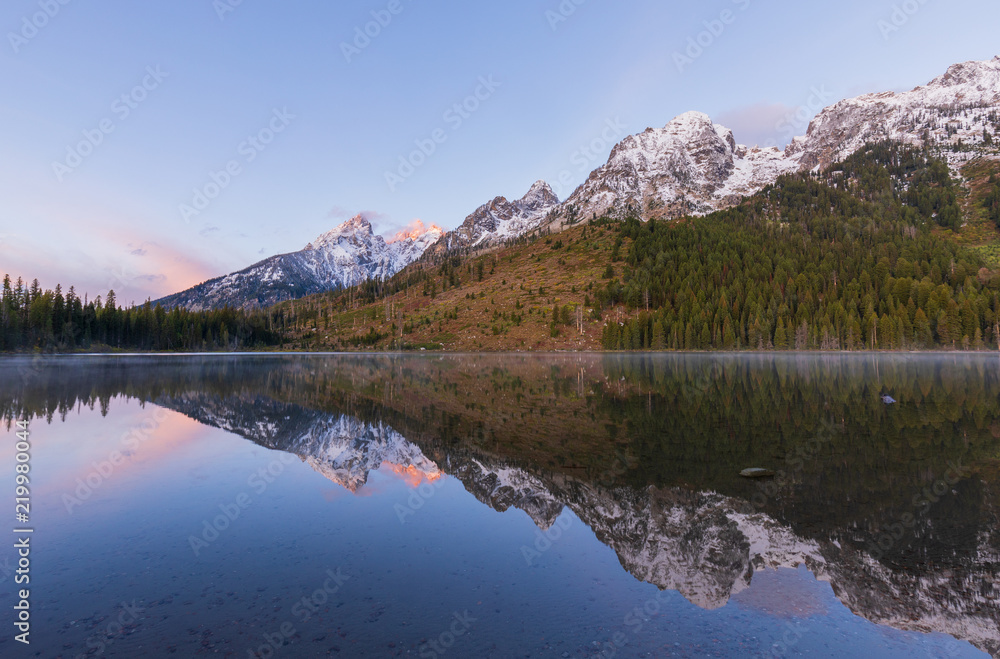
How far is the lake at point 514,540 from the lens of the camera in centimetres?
808

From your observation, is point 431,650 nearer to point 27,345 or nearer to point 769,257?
point 27,345

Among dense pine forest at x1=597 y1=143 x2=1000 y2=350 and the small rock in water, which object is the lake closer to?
the small rock in water

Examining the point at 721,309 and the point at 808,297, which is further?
the point at 808,297

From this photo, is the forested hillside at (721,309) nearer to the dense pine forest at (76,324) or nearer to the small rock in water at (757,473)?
the dense pine forest at (76,324)

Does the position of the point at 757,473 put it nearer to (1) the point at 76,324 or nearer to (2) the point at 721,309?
(2) the point at 721,309

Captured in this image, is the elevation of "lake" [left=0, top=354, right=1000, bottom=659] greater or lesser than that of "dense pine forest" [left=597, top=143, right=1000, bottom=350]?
lesser

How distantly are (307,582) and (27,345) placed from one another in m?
195

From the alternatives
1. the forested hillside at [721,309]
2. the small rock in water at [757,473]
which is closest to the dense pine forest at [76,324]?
the forested hillside at [721,309]

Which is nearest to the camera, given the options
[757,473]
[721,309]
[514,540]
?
[514,540]

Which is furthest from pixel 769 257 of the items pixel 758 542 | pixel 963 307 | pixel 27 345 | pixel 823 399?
pixel 27 345

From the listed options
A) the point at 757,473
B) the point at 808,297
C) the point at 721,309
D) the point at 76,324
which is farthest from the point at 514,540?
the point at 76,324

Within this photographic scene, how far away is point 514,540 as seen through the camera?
40.3 ft

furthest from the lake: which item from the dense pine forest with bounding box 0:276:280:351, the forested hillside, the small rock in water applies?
the dense pine forest with bounding box 0:276:280:351

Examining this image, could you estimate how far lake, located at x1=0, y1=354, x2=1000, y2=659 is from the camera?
26.5 ft
